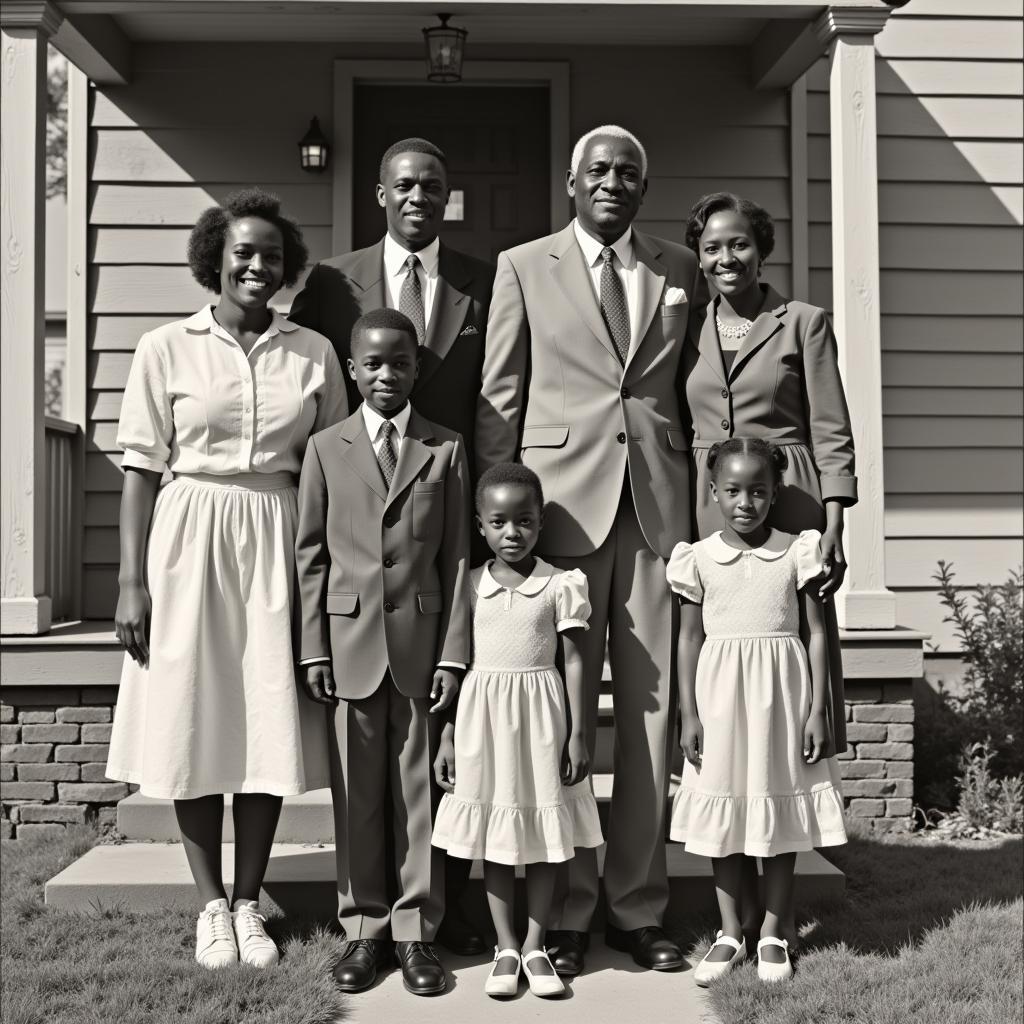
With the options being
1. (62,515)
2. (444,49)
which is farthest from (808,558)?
(62,515)

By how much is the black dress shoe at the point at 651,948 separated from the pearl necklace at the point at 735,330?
5.58 feet

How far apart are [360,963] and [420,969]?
165 mm

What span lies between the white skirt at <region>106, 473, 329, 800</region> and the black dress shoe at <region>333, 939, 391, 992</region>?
1.46 ft

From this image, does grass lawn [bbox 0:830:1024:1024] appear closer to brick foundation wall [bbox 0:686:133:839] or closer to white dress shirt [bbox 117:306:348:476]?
brick foundation wall [bbox 0:686:133:839]

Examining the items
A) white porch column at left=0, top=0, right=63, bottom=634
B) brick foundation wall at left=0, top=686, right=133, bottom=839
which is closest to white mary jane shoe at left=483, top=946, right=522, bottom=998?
brick foundation wall at left=0, top=686, right=133, bottom=839

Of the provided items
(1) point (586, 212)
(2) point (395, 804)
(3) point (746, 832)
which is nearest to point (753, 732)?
(3) point (746, 832)

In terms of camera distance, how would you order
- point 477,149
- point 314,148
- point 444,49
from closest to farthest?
point 444,49, point 314,148, point 477,149

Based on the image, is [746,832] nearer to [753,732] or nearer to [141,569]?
[753,732]

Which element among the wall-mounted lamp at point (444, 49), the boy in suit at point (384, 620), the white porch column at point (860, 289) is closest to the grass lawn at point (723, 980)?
the boy in suit at point (384, 620)

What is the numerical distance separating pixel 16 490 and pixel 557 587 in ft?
8.92

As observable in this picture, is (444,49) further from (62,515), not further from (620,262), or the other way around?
(62,515)

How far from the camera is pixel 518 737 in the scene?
3.09 meters

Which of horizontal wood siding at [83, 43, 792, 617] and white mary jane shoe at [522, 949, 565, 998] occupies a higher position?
horizontal wood siding at [83, 43, 792, 617]

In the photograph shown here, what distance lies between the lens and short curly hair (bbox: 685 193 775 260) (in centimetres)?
329
